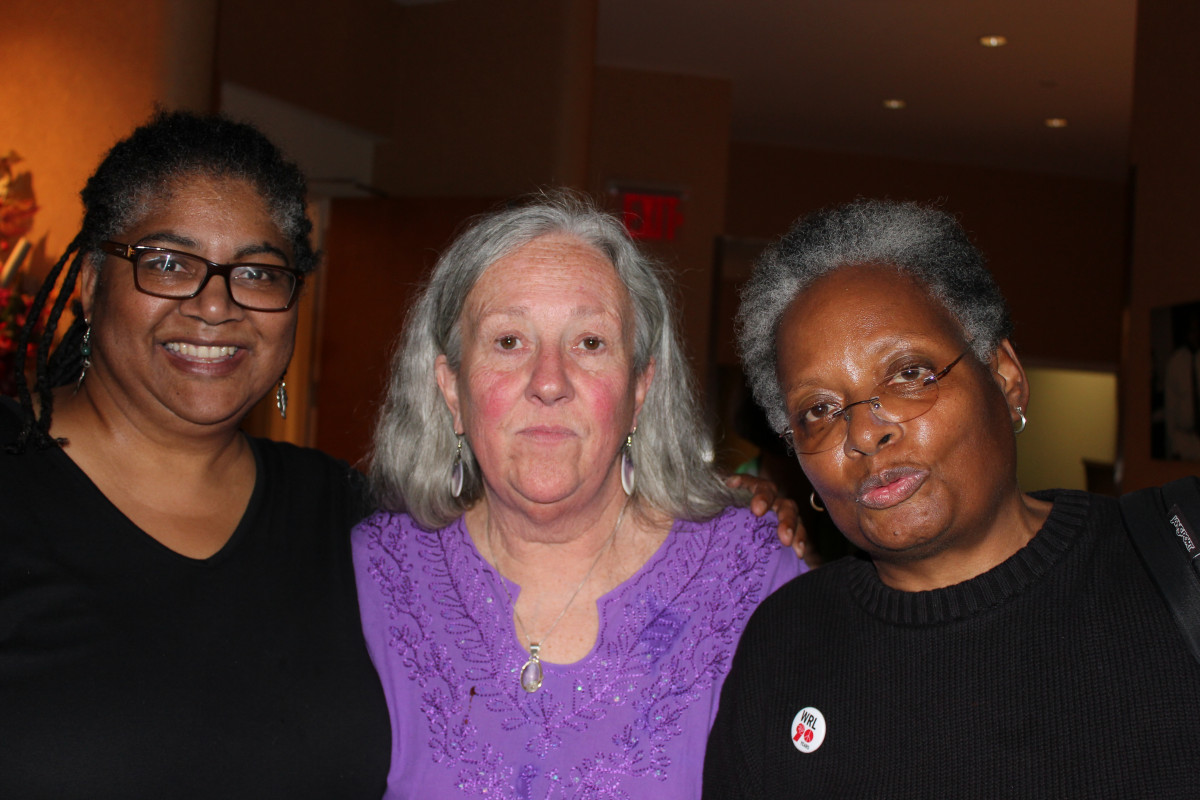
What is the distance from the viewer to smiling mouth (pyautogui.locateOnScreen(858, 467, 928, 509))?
5.03 feet

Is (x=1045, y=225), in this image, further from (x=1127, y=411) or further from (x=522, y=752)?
(x=522, y=752)

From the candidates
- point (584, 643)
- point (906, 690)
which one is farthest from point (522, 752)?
point (906, 690)

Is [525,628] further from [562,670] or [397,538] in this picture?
[397,538]

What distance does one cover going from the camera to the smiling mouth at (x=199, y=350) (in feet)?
6.35

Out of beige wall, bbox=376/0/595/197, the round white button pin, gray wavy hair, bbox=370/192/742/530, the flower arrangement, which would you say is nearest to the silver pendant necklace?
gray wavy hair, bbox=370/192/742/530

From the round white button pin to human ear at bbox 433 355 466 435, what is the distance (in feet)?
3.05

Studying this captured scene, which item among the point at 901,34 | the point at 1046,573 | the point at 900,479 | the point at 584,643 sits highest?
the point at 901,34

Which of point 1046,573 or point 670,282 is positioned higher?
point 670,282

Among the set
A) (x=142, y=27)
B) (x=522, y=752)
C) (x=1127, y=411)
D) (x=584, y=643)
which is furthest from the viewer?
(x=1127, y=411)

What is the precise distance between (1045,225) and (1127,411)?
229 inches

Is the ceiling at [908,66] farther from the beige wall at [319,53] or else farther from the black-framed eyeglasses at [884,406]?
the black-framed eyeglasses at [884,406]

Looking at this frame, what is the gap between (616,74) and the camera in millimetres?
8391

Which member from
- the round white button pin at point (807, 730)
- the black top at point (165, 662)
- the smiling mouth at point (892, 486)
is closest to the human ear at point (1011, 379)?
the smiling mouth at point (892, 486)

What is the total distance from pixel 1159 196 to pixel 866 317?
4337 millimetres
